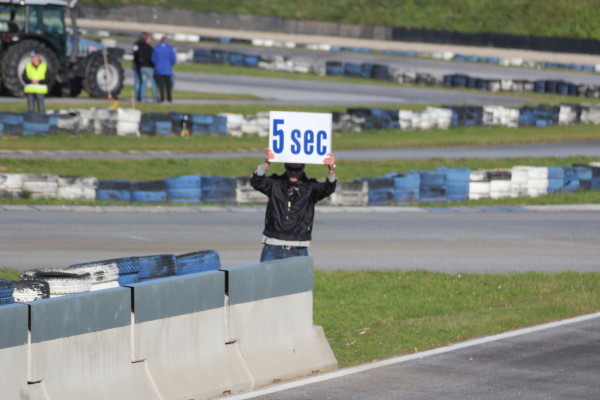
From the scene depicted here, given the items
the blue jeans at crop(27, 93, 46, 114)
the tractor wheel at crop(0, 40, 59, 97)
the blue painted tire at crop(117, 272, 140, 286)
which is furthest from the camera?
the tractor wheel at crop(0, 40, 59, 97)

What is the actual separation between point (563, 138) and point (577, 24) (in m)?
29.2

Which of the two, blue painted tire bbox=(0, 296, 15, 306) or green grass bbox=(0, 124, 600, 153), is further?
green grass bbox=(0, 124, 600, 153)

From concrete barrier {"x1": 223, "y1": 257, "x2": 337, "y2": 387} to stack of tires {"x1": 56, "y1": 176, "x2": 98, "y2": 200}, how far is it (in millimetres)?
9544

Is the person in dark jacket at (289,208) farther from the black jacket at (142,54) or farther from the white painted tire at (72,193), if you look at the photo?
the black jacket at (142,54)

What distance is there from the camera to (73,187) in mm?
19156

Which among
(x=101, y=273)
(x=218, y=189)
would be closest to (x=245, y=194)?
(x=218, y=189)

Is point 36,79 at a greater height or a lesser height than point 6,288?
greater

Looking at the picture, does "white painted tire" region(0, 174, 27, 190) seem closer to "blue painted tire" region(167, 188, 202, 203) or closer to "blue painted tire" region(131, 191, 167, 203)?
"blue painted tire" region(131, 191, 167, 203)

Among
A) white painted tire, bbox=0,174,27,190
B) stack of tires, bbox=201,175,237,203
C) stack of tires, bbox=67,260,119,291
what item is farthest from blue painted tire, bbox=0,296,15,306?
stack of tires, bbox=201,175,237,203

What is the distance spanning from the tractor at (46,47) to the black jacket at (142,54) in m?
0.77

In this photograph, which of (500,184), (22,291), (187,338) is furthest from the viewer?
(500,184)

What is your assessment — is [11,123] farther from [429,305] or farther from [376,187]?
[429,305]

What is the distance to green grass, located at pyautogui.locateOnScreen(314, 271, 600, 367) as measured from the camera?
11336 mm

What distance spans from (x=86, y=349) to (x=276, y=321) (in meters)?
2.15
